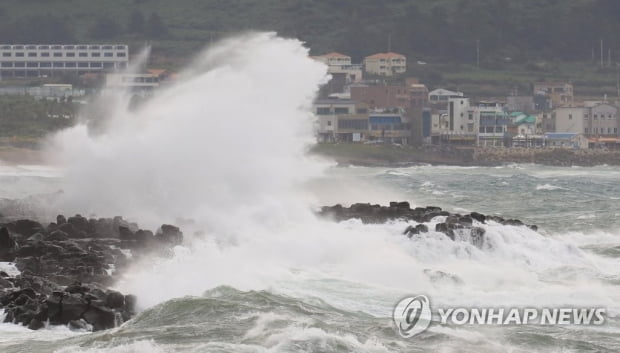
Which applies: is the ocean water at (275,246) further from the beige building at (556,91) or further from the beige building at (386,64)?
the beige building at (386,64)

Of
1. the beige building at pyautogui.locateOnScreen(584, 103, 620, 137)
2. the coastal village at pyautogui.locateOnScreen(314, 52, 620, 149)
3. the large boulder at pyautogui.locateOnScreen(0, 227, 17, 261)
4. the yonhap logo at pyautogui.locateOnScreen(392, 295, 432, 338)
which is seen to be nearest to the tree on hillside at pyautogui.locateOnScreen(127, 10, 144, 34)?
the coastal village at pyautogui.locateOnScreen(314, 52, 620, 149)

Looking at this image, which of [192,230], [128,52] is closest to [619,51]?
[128,52]

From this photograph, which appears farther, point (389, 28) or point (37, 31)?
point (389, 28)

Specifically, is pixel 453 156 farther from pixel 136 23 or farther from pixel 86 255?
pixel 86 255

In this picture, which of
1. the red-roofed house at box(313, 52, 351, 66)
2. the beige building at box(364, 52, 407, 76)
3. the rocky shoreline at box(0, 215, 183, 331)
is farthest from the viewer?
the beige building at box(364, 52, 407, 76)

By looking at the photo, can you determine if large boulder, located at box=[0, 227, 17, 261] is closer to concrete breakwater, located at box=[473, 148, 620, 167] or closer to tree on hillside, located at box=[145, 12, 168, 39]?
concrete breakwater, located at box=[473, 148, 620, 167]

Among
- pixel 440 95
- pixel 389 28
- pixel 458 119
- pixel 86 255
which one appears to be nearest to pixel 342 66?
pixel 440 95
